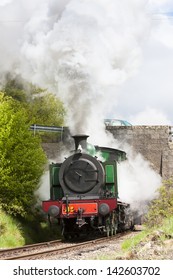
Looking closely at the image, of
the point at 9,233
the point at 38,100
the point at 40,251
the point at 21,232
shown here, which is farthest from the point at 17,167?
the point at 38,100

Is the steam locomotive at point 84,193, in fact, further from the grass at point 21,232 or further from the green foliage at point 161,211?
the grass at point 21,232

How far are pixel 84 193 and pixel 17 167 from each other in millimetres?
3931

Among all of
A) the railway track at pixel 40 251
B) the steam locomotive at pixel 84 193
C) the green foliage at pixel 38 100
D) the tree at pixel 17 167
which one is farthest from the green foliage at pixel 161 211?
the green foliage at pixel 38 100

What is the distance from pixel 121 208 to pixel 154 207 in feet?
3.74

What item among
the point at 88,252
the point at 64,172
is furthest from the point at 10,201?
the point at 88,252

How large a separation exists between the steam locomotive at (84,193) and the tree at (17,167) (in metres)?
2.48

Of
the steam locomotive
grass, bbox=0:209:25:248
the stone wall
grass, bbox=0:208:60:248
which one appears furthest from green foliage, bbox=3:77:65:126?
the steam locomotive

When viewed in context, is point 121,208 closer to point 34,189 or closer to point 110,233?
point 110,233

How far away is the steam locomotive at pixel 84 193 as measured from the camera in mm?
17719

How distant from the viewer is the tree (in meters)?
20.8

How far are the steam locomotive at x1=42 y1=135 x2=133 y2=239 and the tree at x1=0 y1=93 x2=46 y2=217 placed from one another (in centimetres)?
248

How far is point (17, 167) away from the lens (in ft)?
69.4

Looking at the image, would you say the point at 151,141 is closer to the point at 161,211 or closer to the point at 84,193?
the point at 161,211

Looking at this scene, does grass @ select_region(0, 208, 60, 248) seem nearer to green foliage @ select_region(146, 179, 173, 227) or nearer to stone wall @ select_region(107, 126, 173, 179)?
green foliage @ select_region(146, 179, 173, 227)
